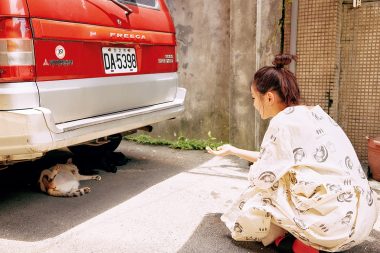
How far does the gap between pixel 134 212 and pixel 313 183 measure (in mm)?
1556

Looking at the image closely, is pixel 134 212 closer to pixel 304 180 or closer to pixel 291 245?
pixel 291 245

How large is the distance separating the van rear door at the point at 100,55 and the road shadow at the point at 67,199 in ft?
2.52

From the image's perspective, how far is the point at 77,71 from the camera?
10.1ft

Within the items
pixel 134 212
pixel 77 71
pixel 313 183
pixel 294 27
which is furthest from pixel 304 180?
pixel 294 27

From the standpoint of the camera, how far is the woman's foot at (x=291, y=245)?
7.66 feet

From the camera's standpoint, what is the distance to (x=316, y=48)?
14.6 ft

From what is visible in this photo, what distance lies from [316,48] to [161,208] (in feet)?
8.17

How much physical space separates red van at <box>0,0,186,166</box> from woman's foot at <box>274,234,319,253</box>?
5.26ft

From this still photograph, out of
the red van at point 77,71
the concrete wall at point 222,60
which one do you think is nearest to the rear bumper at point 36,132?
the red van at point 77,71

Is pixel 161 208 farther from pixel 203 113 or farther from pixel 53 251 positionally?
pixel 203 113

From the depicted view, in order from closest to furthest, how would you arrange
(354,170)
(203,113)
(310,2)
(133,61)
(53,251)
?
(354,170)
(53,251)
(133,61)
(310,2)
(203,113)

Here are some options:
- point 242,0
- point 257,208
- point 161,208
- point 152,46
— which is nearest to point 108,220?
point 161,208

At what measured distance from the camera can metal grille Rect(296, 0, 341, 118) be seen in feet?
14.3

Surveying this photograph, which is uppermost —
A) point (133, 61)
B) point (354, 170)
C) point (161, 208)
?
point (133, 61)
